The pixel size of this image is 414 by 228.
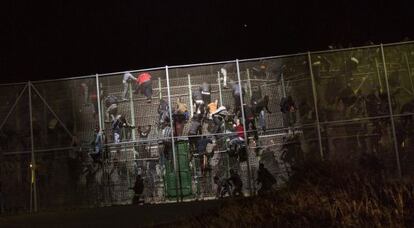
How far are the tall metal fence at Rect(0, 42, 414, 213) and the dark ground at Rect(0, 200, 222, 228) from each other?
1677 mm

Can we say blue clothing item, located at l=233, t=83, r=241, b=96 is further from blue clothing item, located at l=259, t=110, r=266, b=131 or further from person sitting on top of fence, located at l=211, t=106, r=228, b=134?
blue clothing item, located at l=259, t=110, r=266, b=131

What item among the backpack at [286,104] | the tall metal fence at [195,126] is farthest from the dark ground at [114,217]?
the backpack at [286,104]

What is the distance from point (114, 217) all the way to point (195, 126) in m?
5.15

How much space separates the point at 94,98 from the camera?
18047 mm

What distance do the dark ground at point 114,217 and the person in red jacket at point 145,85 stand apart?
13.0ft

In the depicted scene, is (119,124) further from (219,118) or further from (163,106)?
(219,118)

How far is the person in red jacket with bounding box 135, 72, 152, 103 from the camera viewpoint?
18.2 m

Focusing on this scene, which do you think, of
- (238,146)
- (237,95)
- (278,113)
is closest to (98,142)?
(238,146)

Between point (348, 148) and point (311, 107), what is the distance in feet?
5.50

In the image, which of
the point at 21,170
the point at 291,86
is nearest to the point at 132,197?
the point at 21,170

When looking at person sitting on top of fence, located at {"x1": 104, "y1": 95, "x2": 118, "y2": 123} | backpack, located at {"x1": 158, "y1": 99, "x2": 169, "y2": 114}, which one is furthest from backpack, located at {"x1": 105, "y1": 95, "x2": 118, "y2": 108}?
backpack, located at {"x1": 158, "y1": 99, "x2": 169, "y2": 114}

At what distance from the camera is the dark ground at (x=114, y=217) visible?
12.4m

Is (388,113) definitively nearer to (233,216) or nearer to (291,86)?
(291,86)

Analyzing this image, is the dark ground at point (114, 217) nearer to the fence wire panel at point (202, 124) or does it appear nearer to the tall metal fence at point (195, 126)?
the tall metal fence at point (195, 126)
